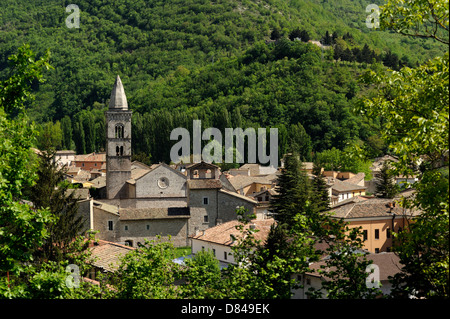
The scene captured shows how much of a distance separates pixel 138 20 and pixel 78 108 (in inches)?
2148

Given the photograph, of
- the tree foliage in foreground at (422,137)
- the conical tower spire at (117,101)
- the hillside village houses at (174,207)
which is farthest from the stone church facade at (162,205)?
the tree foliage in foreground at (422,137)

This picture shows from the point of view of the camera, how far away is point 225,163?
284 ft

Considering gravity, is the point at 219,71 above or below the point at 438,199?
above

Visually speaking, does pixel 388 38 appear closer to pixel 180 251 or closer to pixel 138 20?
pixel 138 20

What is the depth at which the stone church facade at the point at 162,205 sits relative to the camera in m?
46.1

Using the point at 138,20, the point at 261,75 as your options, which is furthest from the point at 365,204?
the point at 138,20

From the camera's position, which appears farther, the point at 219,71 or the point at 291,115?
the point at 219,71

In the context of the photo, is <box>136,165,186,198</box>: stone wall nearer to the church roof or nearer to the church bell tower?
the church roof

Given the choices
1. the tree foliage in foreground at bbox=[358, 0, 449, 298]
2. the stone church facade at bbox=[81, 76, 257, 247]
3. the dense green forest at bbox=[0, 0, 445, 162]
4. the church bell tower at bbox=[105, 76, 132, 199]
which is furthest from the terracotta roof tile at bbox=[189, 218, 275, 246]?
the dense green forest at bbox=[0, 0, 445, 162]

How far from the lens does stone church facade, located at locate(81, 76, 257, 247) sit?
46062mm

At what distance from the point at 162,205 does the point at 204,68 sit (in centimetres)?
9287

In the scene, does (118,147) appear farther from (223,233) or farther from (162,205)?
(223,233)

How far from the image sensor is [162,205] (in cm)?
5131

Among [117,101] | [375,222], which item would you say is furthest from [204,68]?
[375,222]
